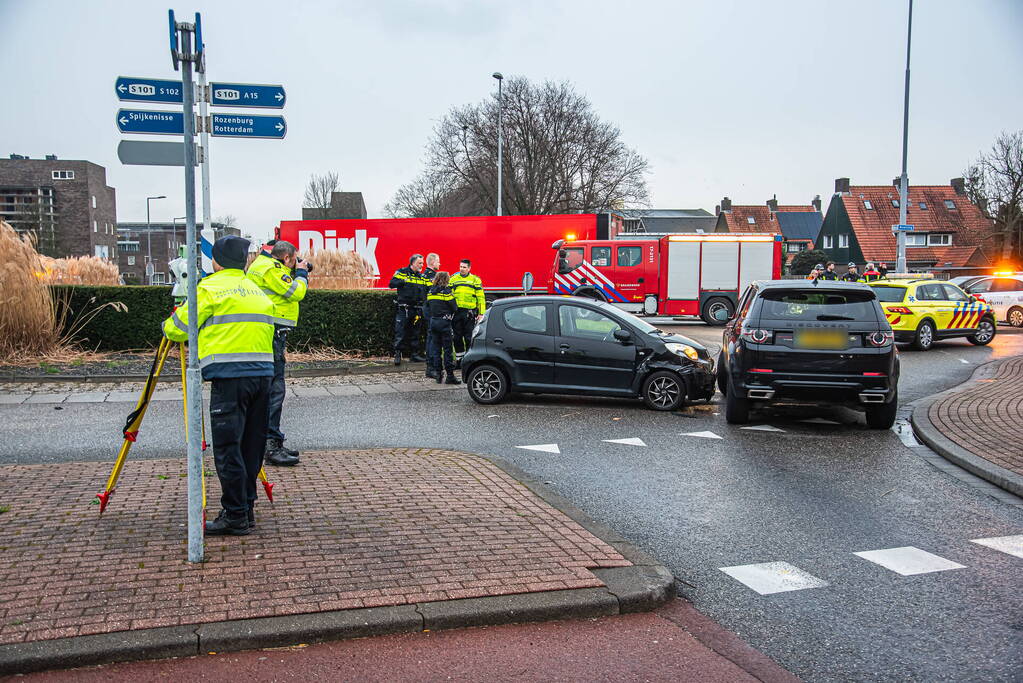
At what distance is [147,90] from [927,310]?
695 inches

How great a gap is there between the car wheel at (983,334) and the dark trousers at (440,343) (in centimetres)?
1285

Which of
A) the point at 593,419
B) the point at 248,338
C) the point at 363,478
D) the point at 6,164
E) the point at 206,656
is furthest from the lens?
the point at 6,164

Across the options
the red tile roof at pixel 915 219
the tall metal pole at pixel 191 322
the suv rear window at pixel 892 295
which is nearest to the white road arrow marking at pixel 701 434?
the tall metal pole at pixel 191 322

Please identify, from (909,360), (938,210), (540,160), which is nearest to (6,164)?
(540,160)

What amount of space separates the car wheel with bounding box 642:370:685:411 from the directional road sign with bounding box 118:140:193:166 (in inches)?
276

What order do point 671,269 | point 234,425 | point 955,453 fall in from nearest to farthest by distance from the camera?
1. point 234,425
2. point 955,453
3. point 671,269

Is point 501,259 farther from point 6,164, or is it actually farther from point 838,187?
point 6,164

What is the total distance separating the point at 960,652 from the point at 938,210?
6222cm

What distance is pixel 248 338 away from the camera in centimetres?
506

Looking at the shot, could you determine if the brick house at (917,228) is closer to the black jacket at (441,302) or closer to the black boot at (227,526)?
the black jacket at (441,302)

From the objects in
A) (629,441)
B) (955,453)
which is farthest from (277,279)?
(955,453)

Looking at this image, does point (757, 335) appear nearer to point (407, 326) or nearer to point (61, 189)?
point (407, 326)

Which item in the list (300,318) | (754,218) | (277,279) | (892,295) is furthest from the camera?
(754,218)

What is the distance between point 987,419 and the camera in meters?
9.62
